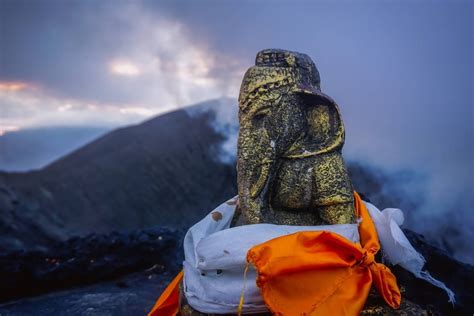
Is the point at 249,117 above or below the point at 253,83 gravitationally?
below

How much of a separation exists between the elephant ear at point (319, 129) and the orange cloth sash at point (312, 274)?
53 centimetres

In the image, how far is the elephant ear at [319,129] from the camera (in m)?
2.23

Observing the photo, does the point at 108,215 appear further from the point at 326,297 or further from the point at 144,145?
the point at 326,297

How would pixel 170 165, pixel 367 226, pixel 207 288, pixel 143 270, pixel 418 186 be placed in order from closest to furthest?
pixel 207 288
pixel 367 226
pixel 143 270
pixel 418 186
pixel 170 165

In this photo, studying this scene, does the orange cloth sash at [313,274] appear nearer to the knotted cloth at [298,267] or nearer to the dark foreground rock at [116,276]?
the knotted cloth at [298,267]

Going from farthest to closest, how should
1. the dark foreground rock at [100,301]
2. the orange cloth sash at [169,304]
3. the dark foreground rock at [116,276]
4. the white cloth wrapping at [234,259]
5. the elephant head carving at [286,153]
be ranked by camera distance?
the dark foreground rock at [100,301], the dark foreground rock at [116,276], the orange cloth sash at [169,304], the elephant head carving at [286,153], the white cloth wrapping at [234,259]

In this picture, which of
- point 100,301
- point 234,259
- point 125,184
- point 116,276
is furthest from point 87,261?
point 234,259

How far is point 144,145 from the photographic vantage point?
18.7ft

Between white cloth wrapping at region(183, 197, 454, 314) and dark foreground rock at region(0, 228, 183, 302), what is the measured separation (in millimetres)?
2044

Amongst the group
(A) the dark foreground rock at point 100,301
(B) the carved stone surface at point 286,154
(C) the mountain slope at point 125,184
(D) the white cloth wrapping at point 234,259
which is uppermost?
(B) the carved stone surface at point 286,154

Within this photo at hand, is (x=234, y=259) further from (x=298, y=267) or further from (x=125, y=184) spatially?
(x=125, y=184)

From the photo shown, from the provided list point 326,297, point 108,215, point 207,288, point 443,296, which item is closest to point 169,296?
point 207,288

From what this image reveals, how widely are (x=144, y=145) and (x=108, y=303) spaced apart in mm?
2727

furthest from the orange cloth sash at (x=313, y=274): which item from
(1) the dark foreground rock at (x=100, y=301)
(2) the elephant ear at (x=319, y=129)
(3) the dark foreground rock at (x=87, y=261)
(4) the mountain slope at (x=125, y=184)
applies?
(4) the mountain slope at (x=125, y=184)
